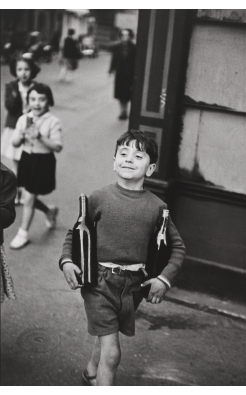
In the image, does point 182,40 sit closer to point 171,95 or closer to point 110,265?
point 171,95

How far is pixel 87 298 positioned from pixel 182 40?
2.15m

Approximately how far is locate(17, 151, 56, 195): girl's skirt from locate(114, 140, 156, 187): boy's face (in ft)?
9.29

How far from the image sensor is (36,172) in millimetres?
5102

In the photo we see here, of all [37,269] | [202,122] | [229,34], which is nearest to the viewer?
[229,34]

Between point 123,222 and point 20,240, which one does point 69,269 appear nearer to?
point 123,222

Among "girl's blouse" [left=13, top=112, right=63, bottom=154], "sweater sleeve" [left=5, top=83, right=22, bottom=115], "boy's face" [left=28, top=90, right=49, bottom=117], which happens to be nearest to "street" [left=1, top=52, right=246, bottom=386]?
"girl's blouse" [left=13, top=112, right=63, bottom=154]

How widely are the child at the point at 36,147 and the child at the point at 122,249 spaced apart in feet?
7.76

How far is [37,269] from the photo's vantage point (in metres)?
4.85

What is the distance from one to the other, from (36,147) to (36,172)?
254mm

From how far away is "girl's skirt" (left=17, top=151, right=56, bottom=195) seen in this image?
5.10 metres

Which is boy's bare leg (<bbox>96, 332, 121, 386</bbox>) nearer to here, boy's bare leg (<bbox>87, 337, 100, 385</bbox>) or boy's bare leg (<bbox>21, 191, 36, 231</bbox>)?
A: boy's bare leg (<bbox>87, 337, 100, 385</bbox>)

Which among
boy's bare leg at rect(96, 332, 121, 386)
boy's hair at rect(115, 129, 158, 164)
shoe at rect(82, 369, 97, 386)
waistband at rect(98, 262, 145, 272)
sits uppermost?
boy's hair at rect(115, 129, 158, 164)

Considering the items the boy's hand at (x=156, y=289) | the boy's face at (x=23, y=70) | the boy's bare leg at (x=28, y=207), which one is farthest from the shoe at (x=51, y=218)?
the boy's hand at (x=156, y=289)

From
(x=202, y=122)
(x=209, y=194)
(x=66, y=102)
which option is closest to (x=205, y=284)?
(x=209, y=194)
